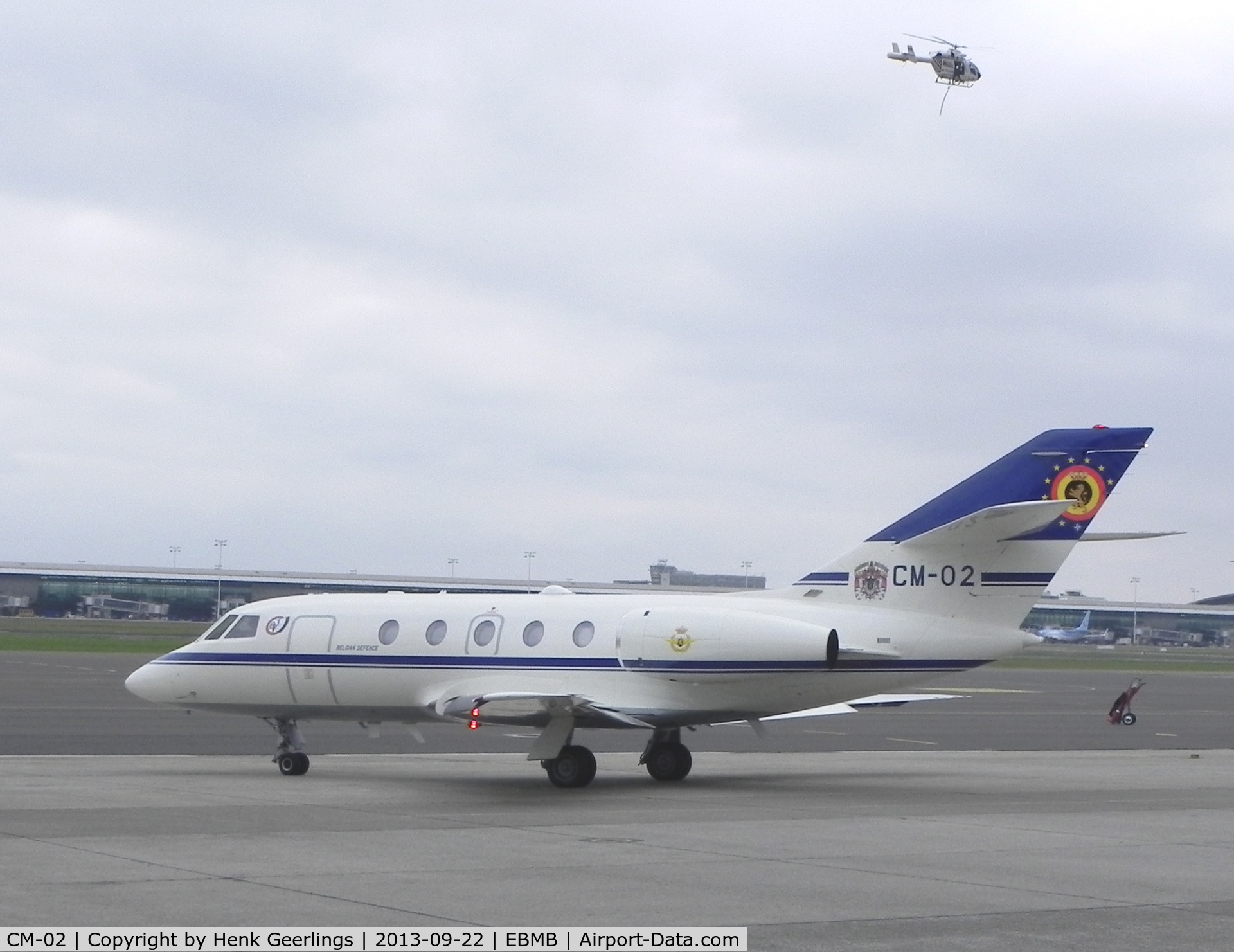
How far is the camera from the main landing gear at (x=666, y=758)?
77.5ft

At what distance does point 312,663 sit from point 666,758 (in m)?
5.73

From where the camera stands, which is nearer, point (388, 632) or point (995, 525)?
point (995, 525)

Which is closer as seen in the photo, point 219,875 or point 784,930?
point 784,930

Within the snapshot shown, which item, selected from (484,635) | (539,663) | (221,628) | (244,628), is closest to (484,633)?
(484,635)

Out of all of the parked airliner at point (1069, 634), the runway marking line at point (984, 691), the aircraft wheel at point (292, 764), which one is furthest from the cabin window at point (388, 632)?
the parked airliner at point (1069, 634)

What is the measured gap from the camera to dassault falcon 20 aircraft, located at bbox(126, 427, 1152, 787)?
2167 cm

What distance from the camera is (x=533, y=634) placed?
23516 millimetres

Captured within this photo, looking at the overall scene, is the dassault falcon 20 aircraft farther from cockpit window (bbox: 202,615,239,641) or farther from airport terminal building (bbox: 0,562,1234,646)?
airport terminal building (bbox: 0,562,1234,646)

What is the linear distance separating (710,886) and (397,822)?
556 centimetres

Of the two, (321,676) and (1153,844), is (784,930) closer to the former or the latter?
(1153,844)

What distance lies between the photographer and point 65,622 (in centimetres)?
12294

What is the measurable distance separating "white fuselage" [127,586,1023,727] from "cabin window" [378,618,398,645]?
22mm

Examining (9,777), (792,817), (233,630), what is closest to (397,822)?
(792,817)

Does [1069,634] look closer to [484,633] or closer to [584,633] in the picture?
[484,633]
